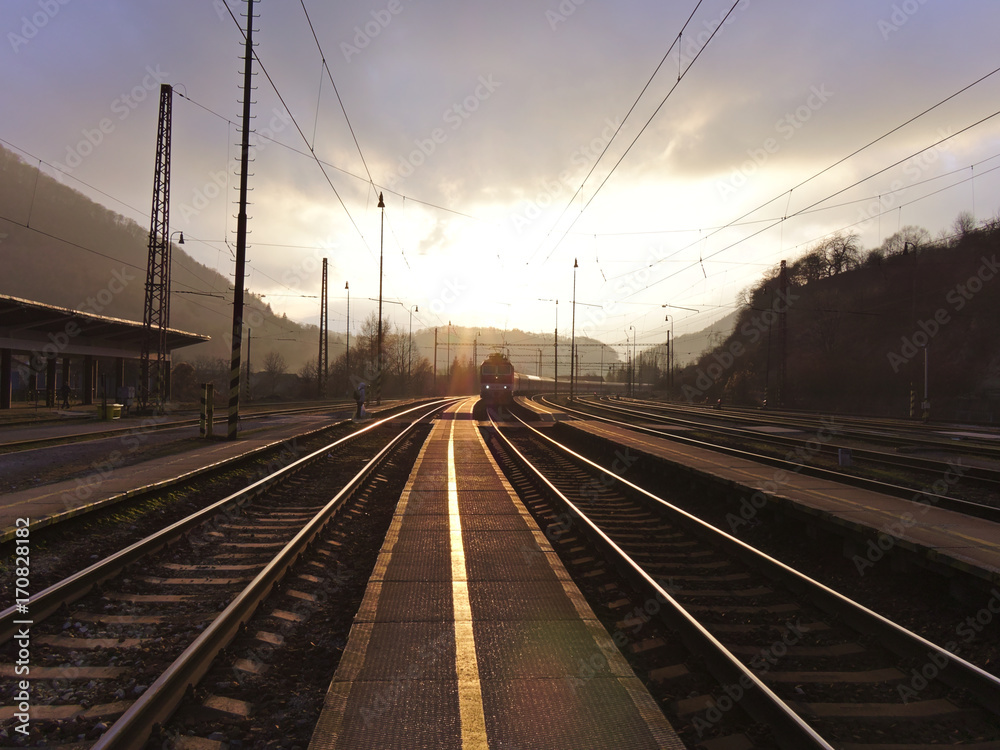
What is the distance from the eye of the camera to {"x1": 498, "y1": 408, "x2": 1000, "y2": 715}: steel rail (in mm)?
4172

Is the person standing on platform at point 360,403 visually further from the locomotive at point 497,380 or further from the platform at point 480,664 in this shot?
the platform at point 480,664

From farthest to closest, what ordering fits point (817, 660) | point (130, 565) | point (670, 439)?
point (670, 439) → point (130, 565) → point (817, 660)

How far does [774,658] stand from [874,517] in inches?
170

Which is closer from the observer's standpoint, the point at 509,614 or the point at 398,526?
the point at 509,614

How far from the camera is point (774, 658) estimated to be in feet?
16.2

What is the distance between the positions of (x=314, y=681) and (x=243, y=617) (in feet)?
3.86

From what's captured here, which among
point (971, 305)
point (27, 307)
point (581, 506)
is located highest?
point (971, 305)

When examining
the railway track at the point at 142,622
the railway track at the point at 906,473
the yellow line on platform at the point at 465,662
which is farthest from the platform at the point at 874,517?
the railway track at the point at 142,622

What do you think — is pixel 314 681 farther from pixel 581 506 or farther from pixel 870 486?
pixel 870 486

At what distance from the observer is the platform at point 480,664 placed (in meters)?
3.64

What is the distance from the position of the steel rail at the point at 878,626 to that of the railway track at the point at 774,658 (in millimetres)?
10

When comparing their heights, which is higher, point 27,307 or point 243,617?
point 27,307

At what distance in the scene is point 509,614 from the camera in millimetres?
5605

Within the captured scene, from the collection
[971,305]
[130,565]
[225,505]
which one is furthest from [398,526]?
[971,305]
